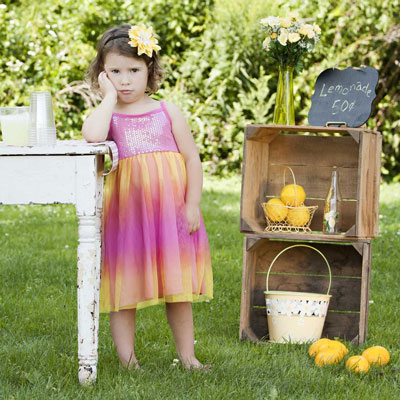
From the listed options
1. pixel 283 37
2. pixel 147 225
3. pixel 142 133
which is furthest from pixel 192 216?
pixel 283 37

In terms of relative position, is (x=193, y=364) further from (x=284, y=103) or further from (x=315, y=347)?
(x=284, y=103)

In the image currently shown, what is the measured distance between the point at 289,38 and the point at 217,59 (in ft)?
19.9

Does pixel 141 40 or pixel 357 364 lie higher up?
pixel 141 40

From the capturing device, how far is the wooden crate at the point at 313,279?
3648 millimetres

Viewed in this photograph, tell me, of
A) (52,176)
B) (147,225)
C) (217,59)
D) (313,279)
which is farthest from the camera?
(217,59)

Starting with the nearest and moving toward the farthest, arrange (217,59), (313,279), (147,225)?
(147,225) → (313,279) → (217,59)

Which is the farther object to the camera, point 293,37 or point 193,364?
point 293,37

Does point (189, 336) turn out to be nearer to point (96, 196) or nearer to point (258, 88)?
point (96, 196)

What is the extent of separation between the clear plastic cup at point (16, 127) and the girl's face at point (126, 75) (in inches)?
16.7

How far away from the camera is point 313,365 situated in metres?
2.99

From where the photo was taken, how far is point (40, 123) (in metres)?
2.59

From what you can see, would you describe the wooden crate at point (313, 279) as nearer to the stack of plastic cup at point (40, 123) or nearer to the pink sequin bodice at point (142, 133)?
the pink sequin bodice at point (142, 133)

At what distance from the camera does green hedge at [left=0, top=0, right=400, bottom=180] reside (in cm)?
918

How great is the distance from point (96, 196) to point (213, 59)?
7.16 metres
